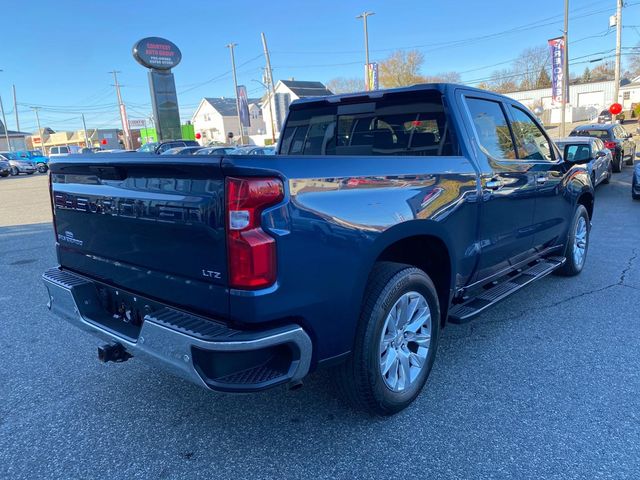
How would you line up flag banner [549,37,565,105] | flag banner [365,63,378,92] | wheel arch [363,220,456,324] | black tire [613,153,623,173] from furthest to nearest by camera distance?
flag banner [365,63,378,92]
flag banner [549,37,565,105]
black tire [613,153,623,173]
wheel arch [363,220,456,324]

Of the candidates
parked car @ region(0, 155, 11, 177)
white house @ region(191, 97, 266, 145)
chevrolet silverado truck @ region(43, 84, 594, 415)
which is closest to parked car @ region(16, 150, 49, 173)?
parked car @ region(0, 155, 11, 177)

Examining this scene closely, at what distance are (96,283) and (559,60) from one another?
30358mm

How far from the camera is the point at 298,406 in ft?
10.1

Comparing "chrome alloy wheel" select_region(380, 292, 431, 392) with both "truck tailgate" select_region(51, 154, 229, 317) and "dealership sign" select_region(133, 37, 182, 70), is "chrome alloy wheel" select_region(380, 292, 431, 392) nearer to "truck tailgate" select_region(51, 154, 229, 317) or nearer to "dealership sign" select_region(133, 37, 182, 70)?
"truck tailgate" select_region(51, 154, 229, 317)

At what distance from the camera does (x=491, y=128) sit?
3.88 metres

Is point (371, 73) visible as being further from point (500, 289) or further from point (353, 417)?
point (353, 417)

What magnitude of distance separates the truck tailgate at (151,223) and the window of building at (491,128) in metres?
2.31

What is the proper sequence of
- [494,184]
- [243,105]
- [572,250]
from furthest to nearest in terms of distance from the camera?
1. [243,105]
2. [572,250]
3. [494,184]

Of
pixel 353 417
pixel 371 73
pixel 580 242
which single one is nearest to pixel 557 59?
pixel 371 73

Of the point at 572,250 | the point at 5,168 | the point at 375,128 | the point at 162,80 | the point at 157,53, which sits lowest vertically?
the point at 572,250

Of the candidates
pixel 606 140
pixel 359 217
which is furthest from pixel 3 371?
pixel 606 140

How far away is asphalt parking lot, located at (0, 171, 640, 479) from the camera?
250cm

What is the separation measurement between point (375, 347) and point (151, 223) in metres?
1.34

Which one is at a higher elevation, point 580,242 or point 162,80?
point 162,80
